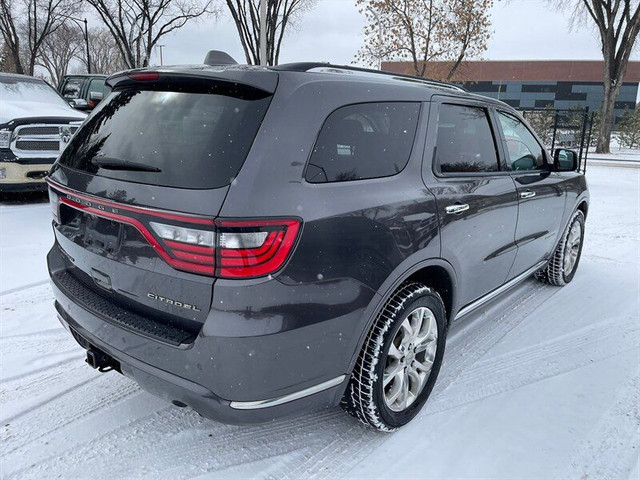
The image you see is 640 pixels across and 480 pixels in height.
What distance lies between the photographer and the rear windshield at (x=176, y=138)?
1.83m

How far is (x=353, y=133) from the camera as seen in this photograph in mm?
2158

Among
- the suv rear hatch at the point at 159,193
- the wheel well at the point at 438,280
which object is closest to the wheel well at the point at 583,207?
the wheel well at the point at 438,280

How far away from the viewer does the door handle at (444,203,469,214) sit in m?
2.57

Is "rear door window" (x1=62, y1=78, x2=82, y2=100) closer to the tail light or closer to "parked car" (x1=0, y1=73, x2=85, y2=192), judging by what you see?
"parked car" (x1=0, y1=73, x2=85, y2=192)

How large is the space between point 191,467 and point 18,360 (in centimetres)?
160

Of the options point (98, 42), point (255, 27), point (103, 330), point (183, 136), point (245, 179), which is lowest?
point (103, 330)

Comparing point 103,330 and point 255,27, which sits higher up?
point 255,27

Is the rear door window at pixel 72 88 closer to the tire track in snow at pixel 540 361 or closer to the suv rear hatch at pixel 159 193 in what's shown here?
the suv rear hatch at pixel 159 193

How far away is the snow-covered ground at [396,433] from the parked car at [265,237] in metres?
0.24

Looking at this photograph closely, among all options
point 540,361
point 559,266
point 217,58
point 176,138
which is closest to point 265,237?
point 176,138

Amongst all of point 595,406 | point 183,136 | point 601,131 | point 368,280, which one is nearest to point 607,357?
point 595,406

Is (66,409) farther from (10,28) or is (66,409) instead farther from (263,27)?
(10,28)

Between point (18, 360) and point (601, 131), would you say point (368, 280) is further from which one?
point (601, 131)

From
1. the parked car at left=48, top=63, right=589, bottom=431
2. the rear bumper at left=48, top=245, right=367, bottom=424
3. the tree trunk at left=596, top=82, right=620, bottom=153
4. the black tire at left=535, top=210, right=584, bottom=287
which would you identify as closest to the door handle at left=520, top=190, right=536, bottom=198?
the parked car at left=48, top=63, right=589, bottom=431
